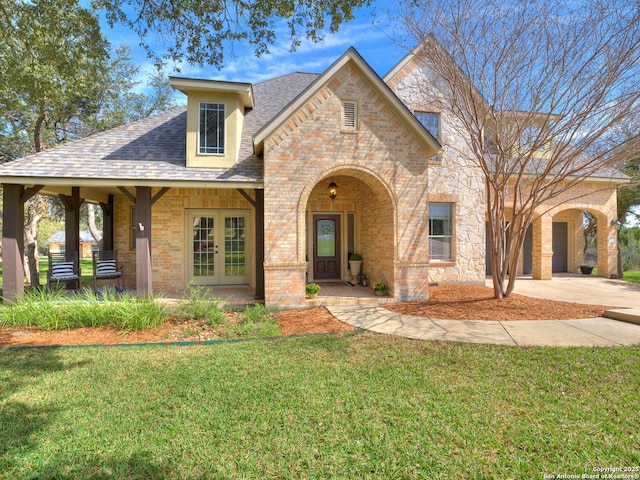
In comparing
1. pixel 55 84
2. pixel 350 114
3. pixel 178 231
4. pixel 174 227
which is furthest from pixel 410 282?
pixel 55 84

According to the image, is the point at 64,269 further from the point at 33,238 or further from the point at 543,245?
the point at 543,245

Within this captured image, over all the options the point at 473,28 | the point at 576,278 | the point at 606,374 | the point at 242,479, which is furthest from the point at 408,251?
the point at 576,278

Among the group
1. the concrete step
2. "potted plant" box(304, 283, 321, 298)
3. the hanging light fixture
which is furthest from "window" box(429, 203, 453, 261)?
"potted plant" box(304, 283, 321, 298)

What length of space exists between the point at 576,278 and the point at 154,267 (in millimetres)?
16685

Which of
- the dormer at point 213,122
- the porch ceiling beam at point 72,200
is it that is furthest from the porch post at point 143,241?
the porch ceiling beam at point 72,200

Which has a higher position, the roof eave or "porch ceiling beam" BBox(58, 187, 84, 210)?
the roof eave

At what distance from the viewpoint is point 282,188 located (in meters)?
8.02

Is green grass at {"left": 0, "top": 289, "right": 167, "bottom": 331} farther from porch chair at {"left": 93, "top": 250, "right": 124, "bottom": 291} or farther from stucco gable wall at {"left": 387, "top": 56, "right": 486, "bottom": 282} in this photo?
stucco gable wall at {"left": 387, "top": 56, "right": 486, "bottom": 282}

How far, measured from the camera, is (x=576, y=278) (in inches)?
526

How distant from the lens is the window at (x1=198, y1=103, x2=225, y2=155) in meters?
8.85

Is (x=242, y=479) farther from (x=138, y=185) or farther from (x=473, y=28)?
(x=473, y=28)

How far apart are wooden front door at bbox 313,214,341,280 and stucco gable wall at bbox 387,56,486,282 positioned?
3451mm

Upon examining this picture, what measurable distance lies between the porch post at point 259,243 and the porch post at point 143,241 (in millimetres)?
2753

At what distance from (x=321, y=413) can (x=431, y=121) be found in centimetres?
1099
